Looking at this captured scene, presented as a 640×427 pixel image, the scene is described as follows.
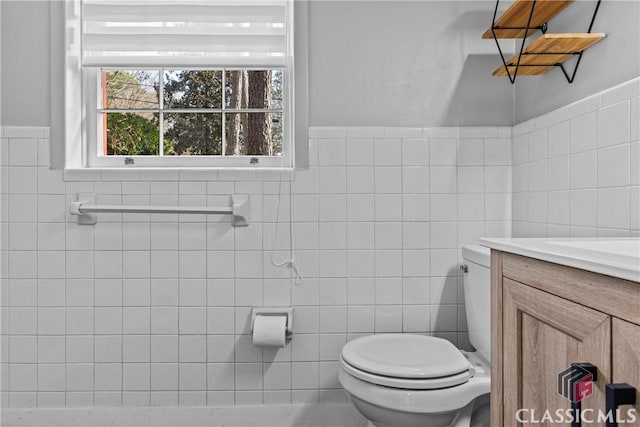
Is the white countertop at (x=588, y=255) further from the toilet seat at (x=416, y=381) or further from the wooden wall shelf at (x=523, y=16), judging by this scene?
the wooden wall shelf at (x=523, y=16)

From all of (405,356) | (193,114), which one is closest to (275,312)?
(405,356)

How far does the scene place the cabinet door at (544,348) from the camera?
68 cm

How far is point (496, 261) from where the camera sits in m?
1.04

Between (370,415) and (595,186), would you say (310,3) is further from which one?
(370,415)

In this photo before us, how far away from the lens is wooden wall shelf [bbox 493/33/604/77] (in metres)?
1.39

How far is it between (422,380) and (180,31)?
61.6 inches

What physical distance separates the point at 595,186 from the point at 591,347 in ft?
2.92

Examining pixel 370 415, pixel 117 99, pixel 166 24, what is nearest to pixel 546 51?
pixel 370 415

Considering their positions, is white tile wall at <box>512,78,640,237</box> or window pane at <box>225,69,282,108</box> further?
window pane at <box>225,69,282,108</box>

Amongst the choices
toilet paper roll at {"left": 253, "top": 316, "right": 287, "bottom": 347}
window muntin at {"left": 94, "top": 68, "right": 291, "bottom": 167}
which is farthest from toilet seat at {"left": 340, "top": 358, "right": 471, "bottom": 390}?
window muntin at {"left": 94, "top": 68, "right": 291, "bottom": 167}

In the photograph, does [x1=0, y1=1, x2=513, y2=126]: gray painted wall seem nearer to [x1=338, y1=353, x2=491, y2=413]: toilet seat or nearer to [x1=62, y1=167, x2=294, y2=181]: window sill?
[x1=62, y1=167, x2=294, y2=181]: window sill

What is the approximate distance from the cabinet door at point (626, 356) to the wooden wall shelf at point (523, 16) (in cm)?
110

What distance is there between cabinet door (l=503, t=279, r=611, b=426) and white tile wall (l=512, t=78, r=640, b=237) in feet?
1.82

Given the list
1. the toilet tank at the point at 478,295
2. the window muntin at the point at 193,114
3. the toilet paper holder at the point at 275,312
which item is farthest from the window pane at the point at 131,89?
the toilet tank at the point at 478,295
